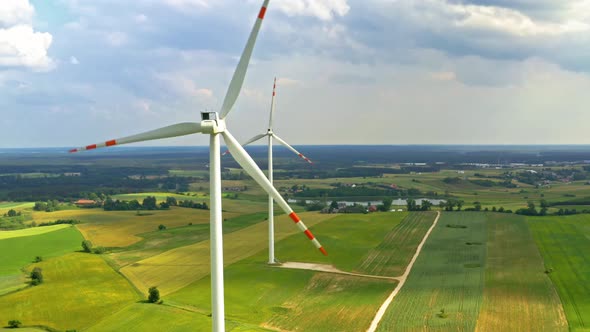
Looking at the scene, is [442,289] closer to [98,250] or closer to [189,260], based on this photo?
[189,260]

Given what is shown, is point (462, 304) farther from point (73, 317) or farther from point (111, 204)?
point (111, 204)

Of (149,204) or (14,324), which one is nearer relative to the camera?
(14,324)

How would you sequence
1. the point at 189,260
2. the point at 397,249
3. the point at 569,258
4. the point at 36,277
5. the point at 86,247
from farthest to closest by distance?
the point at 86,247 → the point at 397,249 → the point at 189,260 → the point at 569,258 → the point at 36,277

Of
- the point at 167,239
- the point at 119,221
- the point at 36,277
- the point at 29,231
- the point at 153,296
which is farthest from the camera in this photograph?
the point at 119,221

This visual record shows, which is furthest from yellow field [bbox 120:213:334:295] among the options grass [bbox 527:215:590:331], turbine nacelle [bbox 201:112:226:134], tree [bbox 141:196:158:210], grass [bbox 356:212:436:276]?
tree [bbox 141:196:158:210]

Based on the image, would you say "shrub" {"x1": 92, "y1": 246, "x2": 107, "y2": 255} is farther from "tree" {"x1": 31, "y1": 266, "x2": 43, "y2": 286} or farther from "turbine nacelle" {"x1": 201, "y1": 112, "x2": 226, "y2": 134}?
"turbine nacelle" {"x1": 201, "y1": 112, "x2": 226, "y2": 134}

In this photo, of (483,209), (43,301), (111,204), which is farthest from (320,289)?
(111,204)

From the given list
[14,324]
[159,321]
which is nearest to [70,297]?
[14,324]
